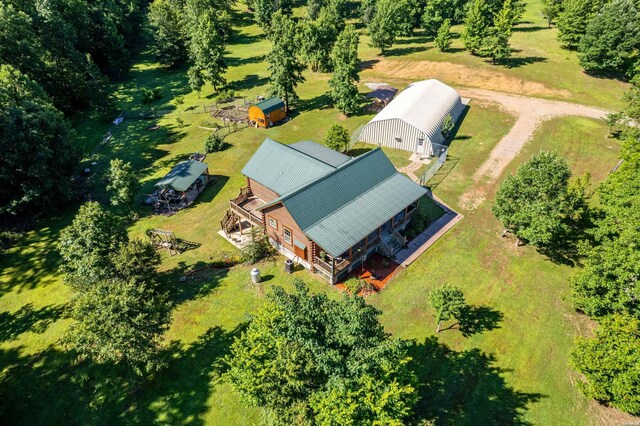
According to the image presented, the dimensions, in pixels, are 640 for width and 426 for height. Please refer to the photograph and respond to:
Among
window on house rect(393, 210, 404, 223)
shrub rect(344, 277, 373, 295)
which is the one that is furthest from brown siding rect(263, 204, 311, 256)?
window on house rect(393, 210, 404, 223)

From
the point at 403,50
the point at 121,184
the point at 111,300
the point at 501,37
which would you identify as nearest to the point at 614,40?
the point at 501,37

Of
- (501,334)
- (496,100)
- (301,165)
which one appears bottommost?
(501,334)

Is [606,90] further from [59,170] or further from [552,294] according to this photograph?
[59,170]

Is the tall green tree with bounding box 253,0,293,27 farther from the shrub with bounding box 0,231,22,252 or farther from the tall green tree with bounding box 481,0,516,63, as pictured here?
the shrub with bounding box 0,231,22,252

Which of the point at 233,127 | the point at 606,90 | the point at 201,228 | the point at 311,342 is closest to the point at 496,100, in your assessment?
the point at 606,90

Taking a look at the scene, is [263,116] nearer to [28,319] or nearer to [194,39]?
[194,39]

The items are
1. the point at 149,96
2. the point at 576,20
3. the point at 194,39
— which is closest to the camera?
the point at 149,96
